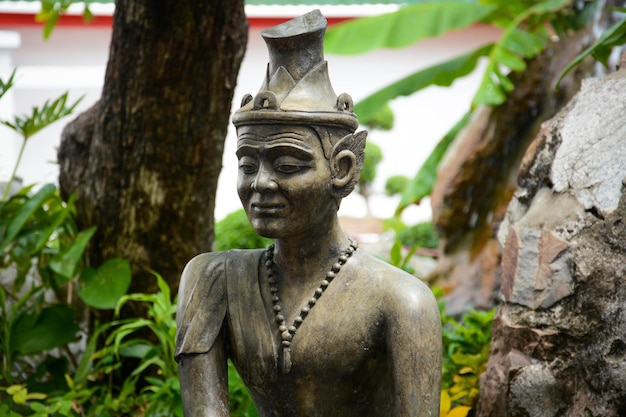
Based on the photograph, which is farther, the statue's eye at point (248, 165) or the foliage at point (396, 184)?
the foliage at point (396, 184)

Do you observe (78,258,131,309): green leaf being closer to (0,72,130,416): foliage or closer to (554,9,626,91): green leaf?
(0,72,130,416): foliage

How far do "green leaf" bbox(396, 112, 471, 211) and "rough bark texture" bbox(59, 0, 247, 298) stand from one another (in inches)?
120

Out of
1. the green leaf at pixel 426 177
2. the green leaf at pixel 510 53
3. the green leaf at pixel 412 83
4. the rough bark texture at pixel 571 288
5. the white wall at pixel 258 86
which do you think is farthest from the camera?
the white wall at pixel 258 86

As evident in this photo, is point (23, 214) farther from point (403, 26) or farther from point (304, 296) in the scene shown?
point (403, 26)

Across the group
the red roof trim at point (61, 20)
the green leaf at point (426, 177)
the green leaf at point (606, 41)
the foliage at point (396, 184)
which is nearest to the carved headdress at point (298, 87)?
the green leaf at point (606, 41)

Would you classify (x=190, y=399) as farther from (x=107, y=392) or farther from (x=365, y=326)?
(x=107, y=392)

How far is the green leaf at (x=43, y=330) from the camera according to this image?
430 cm

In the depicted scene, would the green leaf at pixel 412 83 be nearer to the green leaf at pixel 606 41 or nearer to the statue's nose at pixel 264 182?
the green leaf at pixel 606 41

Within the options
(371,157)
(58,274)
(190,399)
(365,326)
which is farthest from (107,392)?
(371,157)

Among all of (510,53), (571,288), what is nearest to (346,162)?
(571,288)

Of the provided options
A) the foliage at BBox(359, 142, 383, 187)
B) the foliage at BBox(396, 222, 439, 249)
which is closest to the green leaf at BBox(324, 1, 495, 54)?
the foliage at BBox(396, 222, 439, 249)

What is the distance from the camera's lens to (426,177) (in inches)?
296

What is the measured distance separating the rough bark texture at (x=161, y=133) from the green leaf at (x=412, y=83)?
10.4 feet

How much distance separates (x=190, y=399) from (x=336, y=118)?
3.10 ft
